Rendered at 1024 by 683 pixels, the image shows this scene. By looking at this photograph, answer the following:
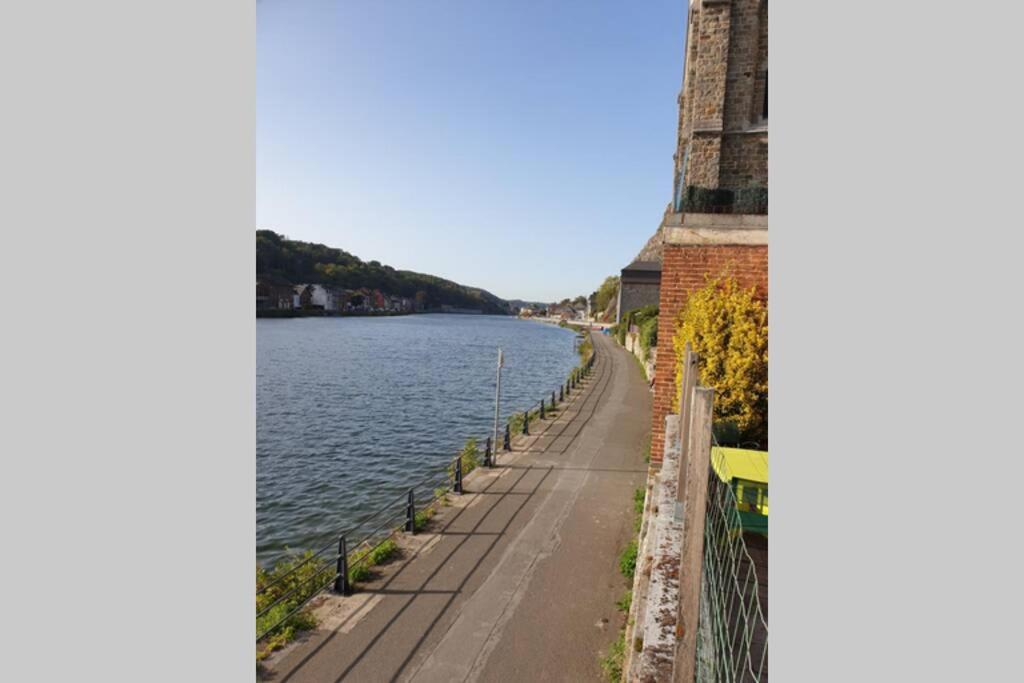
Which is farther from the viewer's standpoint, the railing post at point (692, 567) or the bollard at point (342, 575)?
the bollard at point (342, 575)

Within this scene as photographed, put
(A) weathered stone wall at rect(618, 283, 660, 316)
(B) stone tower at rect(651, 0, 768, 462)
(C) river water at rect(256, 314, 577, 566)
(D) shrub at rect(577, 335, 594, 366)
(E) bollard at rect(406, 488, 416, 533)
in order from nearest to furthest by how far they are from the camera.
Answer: (B) stone tower at rect(651, 0, 768, 462), (E) bollard at rect(406, 488, 416, 533), (C) river water at rect(256, 314, 577, 566), (D) shrub at rect(577, 335, 594, 366), (A) weathered stone wall at rect(618, 283, 660, 316)

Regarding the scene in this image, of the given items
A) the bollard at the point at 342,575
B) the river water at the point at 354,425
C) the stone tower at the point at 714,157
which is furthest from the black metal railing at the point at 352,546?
the stone tower at the point at 714,157

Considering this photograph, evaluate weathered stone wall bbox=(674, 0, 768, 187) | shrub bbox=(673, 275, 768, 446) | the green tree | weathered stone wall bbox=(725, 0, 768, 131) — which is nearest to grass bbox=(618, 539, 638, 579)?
shrub bbox=(673, 275, 768, 446)

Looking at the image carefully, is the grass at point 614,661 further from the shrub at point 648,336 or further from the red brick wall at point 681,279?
the shrub at point 648,336

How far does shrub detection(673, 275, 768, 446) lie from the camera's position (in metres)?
7.48

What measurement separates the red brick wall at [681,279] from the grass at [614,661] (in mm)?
3075

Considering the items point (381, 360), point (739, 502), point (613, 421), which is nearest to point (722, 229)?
point (739, 502)

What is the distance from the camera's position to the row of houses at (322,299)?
114938 mm

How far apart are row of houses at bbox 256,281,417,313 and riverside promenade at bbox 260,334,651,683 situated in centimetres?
10762

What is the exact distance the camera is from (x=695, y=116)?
911 centimetres

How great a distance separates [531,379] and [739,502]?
1261 inches

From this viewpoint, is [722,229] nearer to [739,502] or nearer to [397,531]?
[739,502]

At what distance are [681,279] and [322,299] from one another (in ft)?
446

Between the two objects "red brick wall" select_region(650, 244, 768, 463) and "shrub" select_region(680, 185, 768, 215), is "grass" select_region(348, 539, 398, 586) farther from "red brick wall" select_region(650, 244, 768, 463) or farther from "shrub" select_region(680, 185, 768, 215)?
"shrub" select_region(680, 185, 768, 215)
